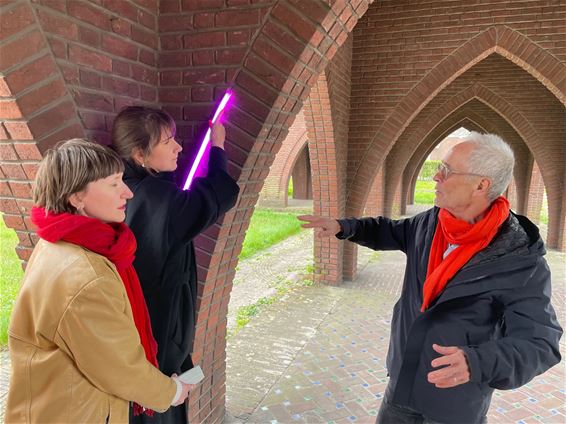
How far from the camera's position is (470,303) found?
1.64 m

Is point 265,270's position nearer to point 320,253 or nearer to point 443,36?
point 320,253

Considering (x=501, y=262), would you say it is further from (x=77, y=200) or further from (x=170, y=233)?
(x=77, y=200)

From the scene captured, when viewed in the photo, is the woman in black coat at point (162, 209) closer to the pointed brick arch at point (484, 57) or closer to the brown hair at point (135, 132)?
the brown hair at point (135, 132)

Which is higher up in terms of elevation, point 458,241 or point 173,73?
point 173,73

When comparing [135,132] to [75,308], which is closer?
[75,308]

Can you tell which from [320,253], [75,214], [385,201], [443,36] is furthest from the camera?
[385,201]

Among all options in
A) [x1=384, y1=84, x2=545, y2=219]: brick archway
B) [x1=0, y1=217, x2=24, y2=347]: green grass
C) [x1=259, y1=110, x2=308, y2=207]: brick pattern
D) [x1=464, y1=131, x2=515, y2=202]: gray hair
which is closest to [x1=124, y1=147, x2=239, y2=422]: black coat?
[x1=464, y1=131, x2=515, y2=202]: gray hair

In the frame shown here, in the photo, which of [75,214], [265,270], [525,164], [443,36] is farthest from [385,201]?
[75,214]

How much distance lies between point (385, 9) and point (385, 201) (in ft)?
25.3

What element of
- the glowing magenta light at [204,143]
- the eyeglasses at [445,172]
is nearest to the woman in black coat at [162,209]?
the glowing magenta light at [204,143]

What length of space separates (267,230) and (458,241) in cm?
1037

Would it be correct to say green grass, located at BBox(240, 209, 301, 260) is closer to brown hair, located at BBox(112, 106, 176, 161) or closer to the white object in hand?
the white object in hand

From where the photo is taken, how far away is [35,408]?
1191 mm

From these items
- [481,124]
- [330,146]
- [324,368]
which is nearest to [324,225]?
[324,368]
